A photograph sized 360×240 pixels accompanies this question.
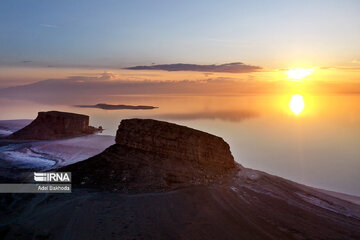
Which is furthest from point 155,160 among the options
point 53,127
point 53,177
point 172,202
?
point 53,127

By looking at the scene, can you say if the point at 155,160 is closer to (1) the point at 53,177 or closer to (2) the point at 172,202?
(2) the point at 172,202

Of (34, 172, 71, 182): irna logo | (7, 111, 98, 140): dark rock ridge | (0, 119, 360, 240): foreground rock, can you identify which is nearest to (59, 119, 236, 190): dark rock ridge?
(0, 119, 360, 240): foreground rock

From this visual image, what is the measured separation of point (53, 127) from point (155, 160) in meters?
36.7

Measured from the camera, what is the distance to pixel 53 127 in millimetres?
52750

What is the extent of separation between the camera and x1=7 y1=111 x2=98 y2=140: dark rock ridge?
50031 mm

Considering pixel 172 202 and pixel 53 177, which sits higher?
pixel 172 202

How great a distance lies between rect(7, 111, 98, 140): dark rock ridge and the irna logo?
2976 cm

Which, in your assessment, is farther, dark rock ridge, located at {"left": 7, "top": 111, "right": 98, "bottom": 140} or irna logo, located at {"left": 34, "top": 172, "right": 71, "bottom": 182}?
dark rock ridge, located at {"left": 7, "top": 111, "right": 98, "bottom": 140}

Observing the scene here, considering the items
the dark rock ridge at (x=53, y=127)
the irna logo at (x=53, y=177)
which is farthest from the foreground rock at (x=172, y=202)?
the dark rock ridge at (x=53, y=127)

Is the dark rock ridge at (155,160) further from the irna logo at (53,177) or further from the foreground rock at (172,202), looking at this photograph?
the irna logo at (53,177)

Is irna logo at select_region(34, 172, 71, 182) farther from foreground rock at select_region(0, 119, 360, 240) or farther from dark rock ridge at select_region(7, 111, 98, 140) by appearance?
dark rock ridge at select_region(7, 111, 98, 140)

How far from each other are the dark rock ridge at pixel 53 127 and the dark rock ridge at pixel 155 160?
31.6 m

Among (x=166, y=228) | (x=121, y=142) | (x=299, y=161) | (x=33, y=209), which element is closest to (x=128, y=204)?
(x=166, y=228)

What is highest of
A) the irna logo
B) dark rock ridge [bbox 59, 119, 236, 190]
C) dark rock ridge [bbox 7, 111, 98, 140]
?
dark rock ridge [bbox 59, 119, 236, 190]
